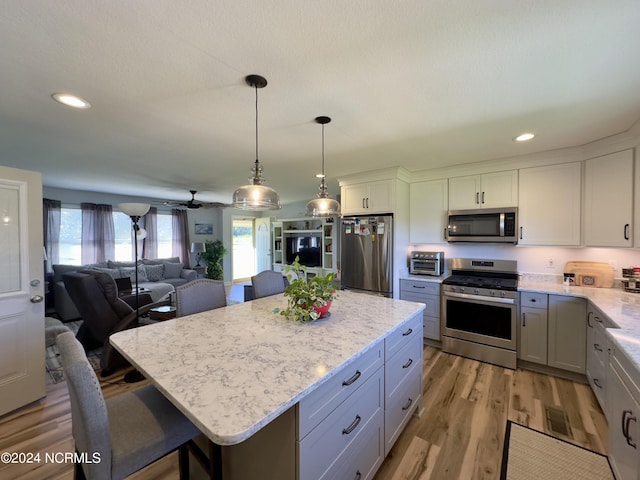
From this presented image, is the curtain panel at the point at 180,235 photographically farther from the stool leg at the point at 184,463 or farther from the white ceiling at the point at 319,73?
the stool leg at the point at 184,463

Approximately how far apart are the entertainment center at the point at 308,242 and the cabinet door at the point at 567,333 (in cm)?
399

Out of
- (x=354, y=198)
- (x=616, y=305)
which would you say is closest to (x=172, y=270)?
(x=354, y=198)

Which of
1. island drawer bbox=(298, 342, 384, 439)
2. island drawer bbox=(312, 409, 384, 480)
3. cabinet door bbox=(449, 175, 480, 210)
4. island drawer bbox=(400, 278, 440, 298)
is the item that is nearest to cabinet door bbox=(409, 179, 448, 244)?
cabinet door bbox=(449, 175, 480, 210)

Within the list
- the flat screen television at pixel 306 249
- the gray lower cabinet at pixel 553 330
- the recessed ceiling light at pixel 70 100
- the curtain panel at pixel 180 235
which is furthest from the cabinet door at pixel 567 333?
the curtain panel at pixel 180 235

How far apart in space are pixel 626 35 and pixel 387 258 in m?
2.64

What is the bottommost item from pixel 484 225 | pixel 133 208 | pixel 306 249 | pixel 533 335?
pixel 533 335

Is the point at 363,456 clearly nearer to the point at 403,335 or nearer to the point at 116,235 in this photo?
the point at 403,335

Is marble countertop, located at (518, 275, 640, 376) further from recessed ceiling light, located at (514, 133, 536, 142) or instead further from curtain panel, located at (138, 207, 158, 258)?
curtain panel, located at (138, 207, 158, 258)

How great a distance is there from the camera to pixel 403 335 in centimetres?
186

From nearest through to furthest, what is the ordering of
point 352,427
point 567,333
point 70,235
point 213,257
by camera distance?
point 352,427, point 567,333, point 70,235, point 213,257

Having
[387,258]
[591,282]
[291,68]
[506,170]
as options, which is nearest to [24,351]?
[291,68]

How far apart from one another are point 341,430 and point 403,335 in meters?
0.82

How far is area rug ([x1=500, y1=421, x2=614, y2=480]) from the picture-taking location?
163 cm

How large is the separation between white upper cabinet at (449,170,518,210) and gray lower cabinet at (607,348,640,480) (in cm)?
206
